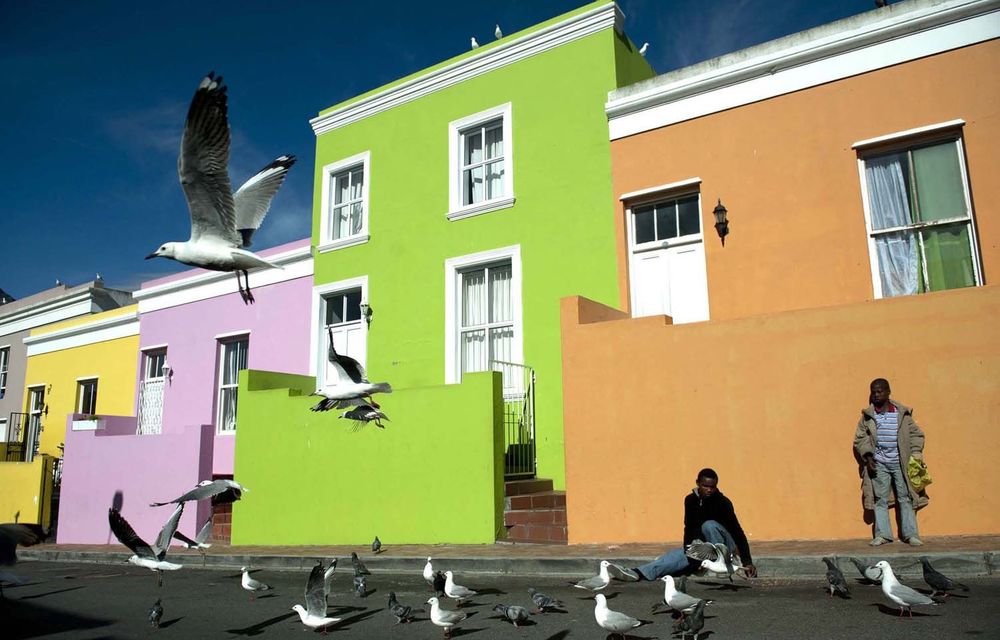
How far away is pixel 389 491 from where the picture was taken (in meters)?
11.7

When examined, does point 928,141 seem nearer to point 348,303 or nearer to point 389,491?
point 389,491

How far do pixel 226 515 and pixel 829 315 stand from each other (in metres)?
10.6

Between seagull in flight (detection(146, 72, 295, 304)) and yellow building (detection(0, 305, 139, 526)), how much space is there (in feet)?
36.6

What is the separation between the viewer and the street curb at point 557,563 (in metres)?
6.94

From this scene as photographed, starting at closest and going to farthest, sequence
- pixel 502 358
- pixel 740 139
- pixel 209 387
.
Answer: pixel 740 139
pixel 502 358
pixel 209 387

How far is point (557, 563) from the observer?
852 centimetres

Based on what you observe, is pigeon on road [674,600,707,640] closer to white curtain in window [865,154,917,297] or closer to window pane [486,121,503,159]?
white curtain in window [865,154,917,297]

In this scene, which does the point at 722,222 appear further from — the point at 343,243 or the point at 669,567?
the point at 343,243

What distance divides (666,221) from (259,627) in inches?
315

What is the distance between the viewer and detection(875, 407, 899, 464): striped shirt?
8.17 meters

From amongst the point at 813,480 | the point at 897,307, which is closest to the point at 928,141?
the point at 897,307

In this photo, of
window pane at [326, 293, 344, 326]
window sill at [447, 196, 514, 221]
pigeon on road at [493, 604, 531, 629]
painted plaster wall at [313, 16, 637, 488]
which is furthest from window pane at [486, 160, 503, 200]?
pigeon on road at [493, 604, 531, 629]

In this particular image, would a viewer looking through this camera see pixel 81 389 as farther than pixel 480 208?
Yes

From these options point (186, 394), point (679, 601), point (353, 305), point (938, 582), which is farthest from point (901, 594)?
point (186, 394)
